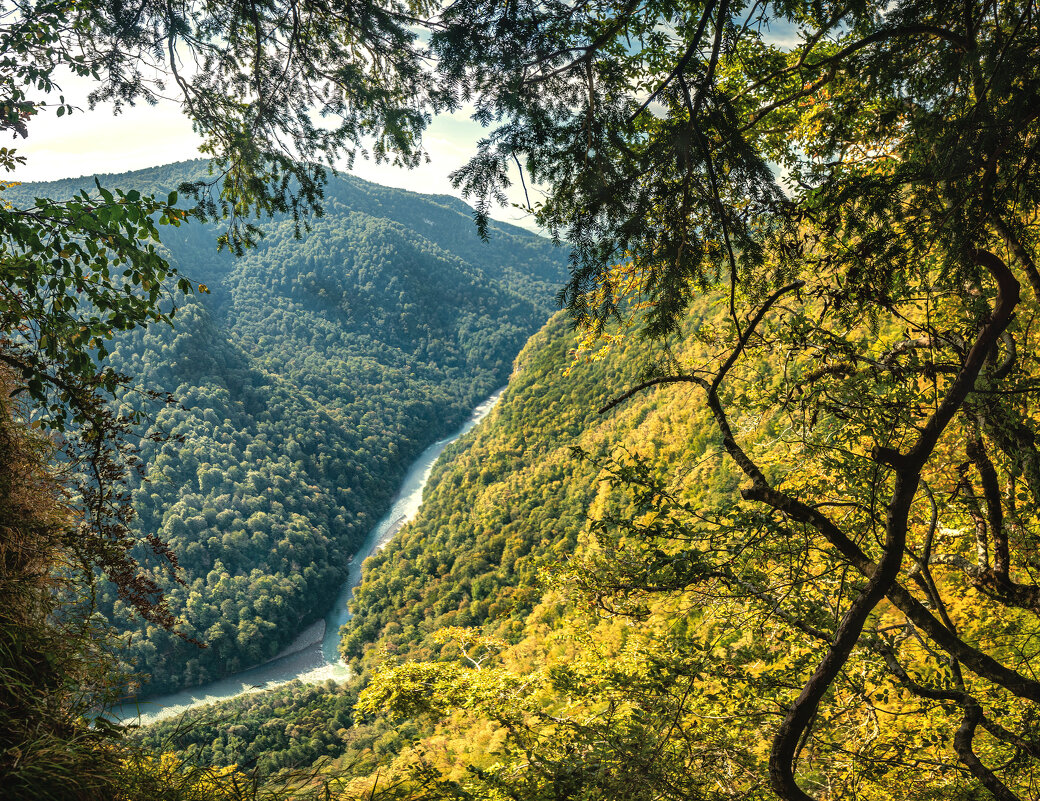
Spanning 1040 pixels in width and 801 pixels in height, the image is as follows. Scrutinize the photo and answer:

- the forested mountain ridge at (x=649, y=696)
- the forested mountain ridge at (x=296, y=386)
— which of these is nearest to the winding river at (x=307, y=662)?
the forested mountain ridge at (x=296, y=386)

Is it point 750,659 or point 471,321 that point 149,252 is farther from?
point 471,321

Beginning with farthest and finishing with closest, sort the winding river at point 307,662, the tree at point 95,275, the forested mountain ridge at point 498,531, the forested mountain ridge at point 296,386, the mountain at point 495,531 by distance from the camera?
the forested mountain ridge at point 296,386
the winding river at point 307,662
the mountain at point 495,531
the forested mountain ridge at point 498,531
the tree at point 95,275

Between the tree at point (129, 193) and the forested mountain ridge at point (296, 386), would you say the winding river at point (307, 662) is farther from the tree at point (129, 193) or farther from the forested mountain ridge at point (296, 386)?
the tree at point (129, 193)

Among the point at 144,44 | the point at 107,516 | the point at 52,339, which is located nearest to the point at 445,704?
the point at 107,516

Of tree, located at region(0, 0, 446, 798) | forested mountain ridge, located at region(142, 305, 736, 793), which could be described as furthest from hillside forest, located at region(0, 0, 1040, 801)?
forested mountain ridge, located at region(142, 305, 736, 793)

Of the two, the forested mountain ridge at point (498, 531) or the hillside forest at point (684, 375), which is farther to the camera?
the forested mountain ridge at point (498, 531)

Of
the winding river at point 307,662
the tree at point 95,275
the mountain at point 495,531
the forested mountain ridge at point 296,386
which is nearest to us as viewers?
the tree at point 95,275

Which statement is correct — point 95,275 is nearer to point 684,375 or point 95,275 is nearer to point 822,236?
point 684,375

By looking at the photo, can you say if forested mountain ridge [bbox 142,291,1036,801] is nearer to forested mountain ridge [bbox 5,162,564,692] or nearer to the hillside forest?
the hillside forest

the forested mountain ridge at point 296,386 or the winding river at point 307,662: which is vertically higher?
the forested mountain ridge at point 296,386
